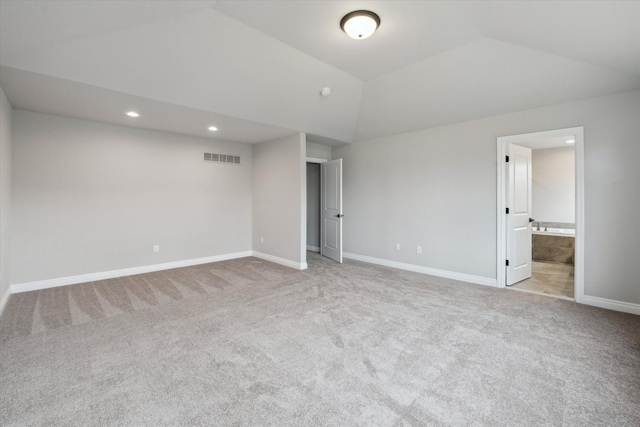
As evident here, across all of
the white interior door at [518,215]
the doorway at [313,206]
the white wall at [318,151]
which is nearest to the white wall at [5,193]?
the white wall at [318,151]

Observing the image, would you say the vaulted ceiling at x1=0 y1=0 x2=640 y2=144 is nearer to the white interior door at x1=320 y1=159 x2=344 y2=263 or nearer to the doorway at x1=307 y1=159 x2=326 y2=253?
the white interior door at x1=320 y1=159 x2=344 y2=263

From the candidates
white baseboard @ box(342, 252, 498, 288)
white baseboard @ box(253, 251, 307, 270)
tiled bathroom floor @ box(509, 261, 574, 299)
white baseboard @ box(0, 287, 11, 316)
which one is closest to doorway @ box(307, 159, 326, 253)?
white baseboard @ box(342, 252, 498, 288)

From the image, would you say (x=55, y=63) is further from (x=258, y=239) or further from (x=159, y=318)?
(x=258, y=239)

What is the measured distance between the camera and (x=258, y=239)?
6.00m

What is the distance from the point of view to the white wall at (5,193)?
3118 millimetres

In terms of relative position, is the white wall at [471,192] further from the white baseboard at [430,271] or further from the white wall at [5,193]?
the white wall at [5,193]

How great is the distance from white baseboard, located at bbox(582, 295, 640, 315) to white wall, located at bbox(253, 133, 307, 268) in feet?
12.5

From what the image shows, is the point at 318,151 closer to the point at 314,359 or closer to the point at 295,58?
the point at 295,58

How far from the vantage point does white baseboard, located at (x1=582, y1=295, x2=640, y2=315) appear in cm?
312

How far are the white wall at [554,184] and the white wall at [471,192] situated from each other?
3148 mm

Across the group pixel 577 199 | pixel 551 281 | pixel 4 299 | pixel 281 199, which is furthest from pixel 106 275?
pixel 551 281

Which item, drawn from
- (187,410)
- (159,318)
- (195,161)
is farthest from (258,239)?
(187,410)

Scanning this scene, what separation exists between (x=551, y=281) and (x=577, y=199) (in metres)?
1.57

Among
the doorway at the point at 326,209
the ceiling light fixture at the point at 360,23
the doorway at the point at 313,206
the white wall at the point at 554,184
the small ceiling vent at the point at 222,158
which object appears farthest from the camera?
the doorway at the point at 313,206
